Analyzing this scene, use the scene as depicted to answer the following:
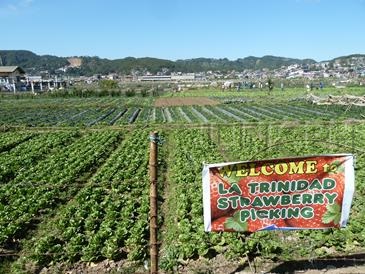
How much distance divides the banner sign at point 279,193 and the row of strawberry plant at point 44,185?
5.35 meters

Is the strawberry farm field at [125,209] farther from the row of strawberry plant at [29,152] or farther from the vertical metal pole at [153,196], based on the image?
the vertical metal pole at [153,196]

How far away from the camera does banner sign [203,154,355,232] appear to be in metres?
5.91

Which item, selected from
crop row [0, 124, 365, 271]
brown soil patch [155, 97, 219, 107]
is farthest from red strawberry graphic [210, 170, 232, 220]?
brown soil patch [155, 97, 219, 107]

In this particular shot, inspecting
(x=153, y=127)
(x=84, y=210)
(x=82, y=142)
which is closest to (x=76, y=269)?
(x=84, y=210)

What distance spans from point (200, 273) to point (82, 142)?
18.9 m

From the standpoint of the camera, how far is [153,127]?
105 ft

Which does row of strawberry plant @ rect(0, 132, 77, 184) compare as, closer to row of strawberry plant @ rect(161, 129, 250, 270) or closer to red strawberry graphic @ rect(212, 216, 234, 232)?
row of strawberry plant @ rect(161, 129, 250, 270)

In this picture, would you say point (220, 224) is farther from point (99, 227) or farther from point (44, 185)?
point (44, 185)

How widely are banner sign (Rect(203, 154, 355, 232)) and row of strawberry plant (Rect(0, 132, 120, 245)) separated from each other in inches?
210

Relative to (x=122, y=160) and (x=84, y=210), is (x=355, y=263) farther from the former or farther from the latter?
(x=122, y=160)

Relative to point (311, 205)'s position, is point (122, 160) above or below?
below

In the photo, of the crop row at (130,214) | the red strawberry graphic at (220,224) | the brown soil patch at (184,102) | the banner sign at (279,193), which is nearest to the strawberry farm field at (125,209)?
the crop row at (130,214)

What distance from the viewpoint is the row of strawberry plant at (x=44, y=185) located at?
10.7m

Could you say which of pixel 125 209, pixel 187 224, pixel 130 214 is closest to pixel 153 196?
pixel 187 224
